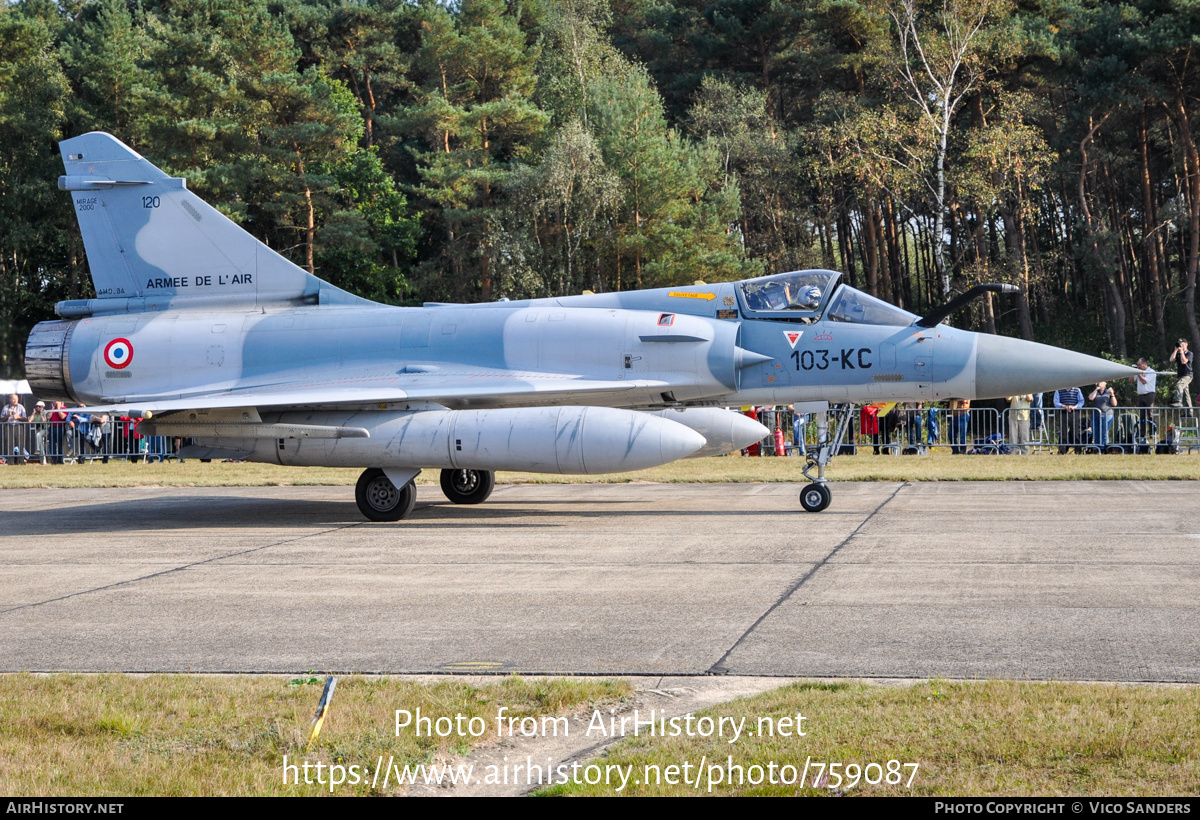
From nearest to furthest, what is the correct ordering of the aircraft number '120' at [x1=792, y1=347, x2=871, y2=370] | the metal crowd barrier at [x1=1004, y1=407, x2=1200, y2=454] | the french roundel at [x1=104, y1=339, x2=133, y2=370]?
the aircraft number '120' at [x1=792, y1=347, x2=871, y2=370] < the french roundel at [x1=104, y1=339, x2=133, y2=370] < the metal crowd barrier at [x1=1004, y1=407, x2=1200, y2=454]

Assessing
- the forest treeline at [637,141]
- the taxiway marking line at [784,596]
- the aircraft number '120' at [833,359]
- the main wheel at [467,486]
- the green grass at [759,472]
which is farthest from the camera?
the forest treeline at [637,141]

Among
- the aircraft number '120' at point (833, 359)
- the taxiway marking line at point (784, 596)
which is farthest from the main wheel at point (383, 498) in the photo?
the taxiway marking line at point (784, 596)

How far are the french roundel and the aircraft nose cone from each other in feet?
34.4

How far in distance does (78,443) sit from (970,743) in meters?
26.2

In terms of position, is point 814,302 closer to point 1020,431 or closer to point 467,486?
point 467,486

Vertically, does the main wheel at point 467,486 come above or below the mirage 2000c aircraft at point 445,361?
below

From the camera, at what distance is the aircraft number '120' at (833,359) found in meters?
12.8

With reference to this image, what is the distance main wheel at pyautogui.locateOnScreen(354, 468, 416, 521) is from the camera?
13141mm

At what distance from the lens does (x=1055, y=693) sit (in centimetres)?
483

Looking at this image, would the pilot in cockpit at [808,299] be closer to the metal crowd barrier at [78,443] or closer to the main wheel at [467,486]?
the main wheel at [467,486]

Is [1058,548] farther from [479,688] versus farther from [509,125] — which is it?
[509,125]

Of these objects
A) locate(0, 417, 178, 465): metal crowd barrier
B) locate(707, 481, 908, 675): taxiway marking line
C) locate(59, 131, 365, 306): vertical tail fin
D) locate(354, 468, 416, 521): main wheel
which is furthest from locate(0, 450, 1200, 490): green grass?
locate(354, 468, 416, 521): main wheel

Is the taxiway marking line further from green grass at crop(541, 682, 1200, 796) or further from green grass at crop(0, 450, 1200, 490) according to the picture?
green grass at crop(0, 450, 1200, 490)

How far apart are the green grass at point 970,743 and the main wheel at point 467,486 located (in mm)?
10176
